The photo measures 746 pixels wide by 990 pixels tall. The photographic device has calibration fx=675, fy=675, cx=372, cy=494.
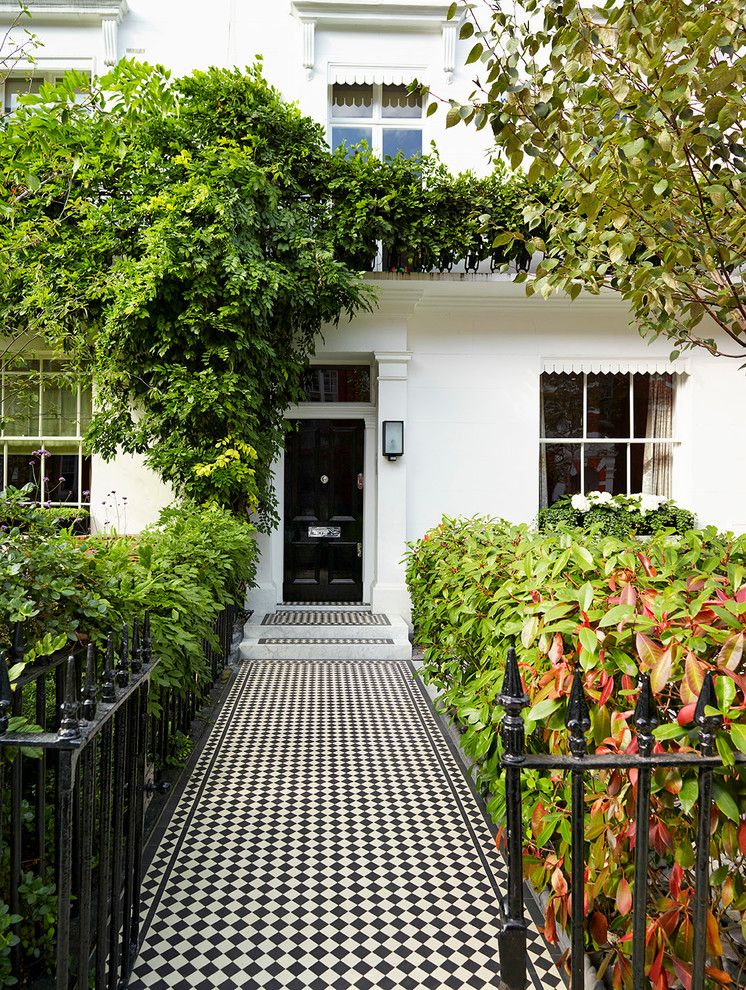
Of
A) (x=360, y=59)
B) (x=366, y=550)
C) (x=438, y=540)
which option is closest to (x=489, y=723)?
(x=438, y=540)

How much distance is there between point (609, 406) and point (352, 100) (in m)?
5.23

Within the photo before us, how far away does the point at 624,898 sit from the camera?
65.1 inches

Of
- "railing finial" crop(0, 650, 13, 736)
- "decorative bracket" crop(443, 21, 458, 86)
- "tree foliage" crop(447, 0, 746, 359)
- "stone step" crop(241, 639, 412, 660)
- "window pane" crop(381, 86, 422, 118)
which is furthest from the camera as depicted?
"window pane" crop(381, 86, 422, 118)

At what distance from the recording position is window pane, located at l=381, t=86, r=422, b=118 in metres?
8.86

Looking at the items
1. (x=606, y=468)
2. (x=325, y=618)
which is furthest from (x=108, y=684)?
(x=606, y=468)

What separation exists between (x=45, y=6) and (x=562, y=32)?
8.86 m

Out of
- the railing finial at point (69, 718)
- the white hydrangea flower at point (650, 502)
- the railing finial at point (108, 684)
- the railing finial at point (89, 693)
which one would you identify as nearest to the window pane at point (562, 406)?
the white hydrangea flower at point (650, 502)

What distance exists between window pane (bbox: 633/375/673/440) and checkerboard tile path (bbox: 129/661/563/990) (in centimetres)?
574

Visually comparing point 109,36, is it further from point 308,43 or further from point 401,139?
point 401,139

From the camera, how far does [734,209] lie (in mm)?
2748

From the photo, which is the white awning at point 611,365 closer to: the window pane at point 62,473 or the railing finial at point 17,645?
the window pane at point 62,473

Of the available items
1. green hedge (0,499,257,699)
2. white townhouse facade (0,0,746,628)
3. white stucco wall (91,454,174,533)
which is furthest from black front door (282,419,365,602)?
green hedge (0,499,257,699)

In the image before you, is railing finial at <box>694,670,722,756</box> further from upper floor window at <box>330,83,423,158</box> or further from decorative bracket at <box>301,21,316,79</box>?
decorative bracket at <box>301,21,316,79</box>

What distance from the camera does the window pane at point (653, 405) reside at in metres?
8.66
